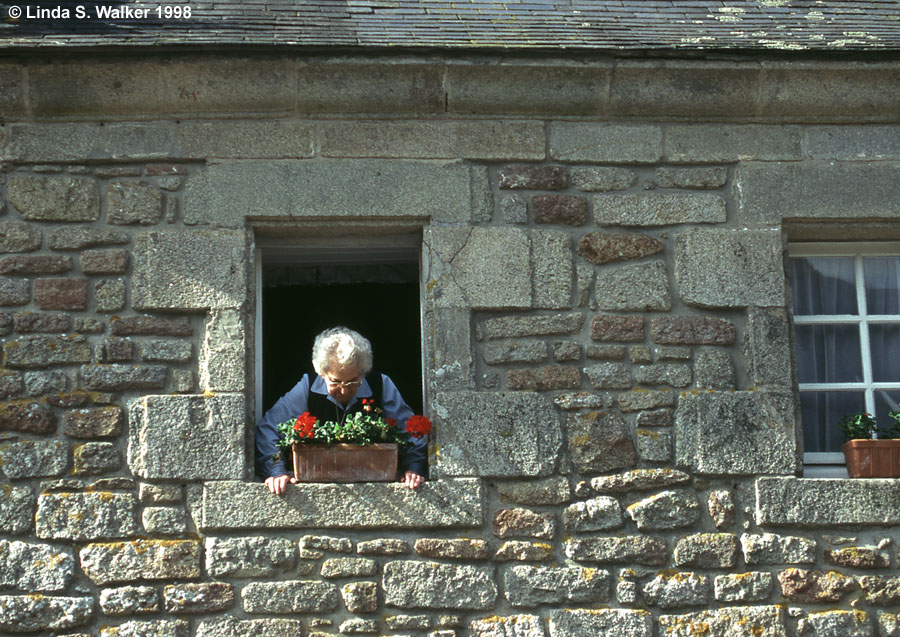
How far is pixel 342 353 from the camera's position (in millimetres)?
4734

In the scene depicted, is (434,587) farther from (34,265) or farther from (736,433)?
(34,265)

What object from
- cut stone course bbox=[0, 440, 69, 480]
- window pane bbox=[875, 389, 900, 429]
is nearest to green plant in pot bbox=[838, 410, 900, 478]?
window pane bbox=[875, 389, 900, 429]

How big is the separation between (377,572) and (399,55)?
7.05 feet

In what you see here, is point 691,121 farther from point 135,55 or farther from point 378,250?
point 135,55

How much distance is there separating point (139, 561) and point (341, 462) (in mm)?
879

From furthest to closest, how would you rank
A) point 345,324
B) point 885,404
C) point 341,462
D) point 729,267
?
point 345,324 → point 885,404 → point 729,267 → point 341,462

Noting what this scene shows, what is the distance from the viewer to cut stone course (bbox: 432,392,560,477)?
15.3ft

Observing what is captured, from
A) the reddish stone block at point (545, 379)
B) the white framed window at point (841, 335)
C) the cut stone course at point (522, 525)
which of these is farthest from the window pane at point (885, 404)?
the cut stone course at point (522, 525)

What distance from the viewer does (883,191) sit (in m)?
5.06

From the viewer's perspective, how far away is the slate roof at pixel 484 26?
15.9 ft

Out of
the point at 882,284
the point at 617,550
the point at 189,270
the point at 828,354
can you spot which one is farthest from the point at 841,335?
the point at 189,270

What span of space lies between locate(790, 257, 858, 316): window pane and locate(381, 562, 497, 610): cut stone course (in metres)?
1.97

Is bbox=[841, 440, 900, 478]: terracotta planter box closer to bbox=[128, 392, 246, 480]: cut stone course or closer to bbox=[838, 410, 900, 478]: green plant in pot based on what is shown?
bbox=[838, 410, 900, 478]: green plant in pot

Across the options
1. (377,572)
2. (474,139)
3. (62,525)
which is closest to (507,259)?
(474,139)
